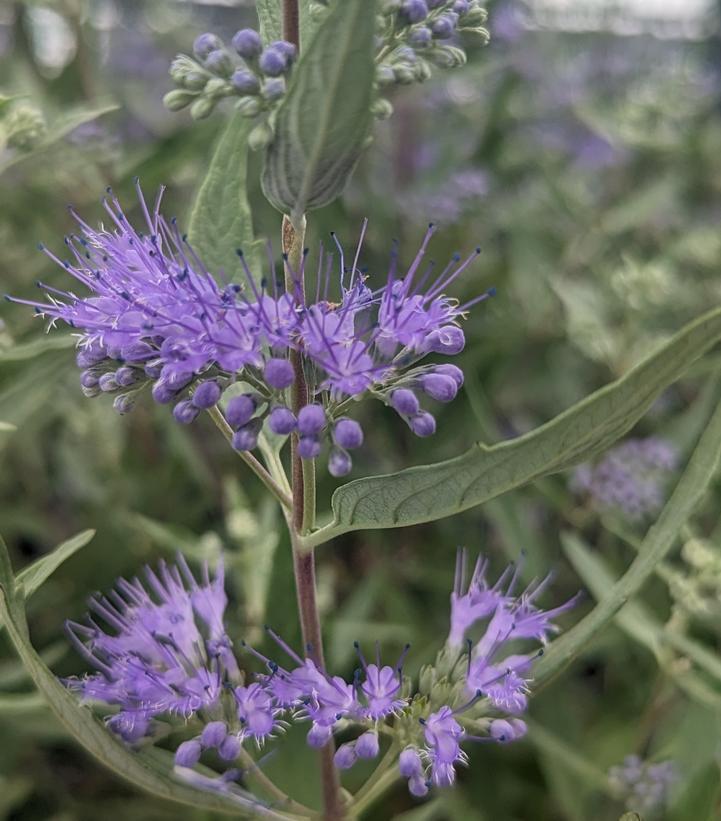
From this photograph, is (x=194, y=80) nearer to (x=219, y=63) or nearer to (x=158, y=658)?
(x=219, y=63)

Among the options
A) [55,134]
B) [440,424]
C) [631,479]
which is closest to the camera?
[55,134]

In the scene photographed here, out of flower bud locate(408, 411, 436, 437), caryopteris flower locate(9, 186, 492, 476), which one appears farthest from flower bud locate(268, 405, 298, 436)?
flower bud locate(408, 411, 436, 437)

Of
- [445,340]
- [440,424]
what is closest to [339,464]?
[445,340]

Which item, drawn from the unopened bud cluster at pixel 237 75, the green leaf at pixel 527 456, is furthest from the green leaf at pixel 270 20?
the green leaf at pixel 527 456

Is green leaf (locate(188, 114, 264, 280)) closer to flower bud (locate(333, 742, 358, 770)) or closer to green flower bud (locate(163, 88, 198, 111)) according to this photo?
green flower bud (locate(163, 88, 198, 111))

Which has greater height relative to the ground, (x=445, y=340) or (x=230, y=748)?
(x=445, y=340)

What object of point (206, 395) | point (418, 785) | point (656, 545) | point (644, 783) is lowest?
point (644, 783)

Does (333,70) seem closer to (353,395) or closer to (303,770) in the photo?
(353,395)

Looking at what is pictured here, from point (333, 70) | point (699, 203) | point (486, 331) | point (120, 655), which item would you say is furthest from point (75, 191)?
point (699, 203)
